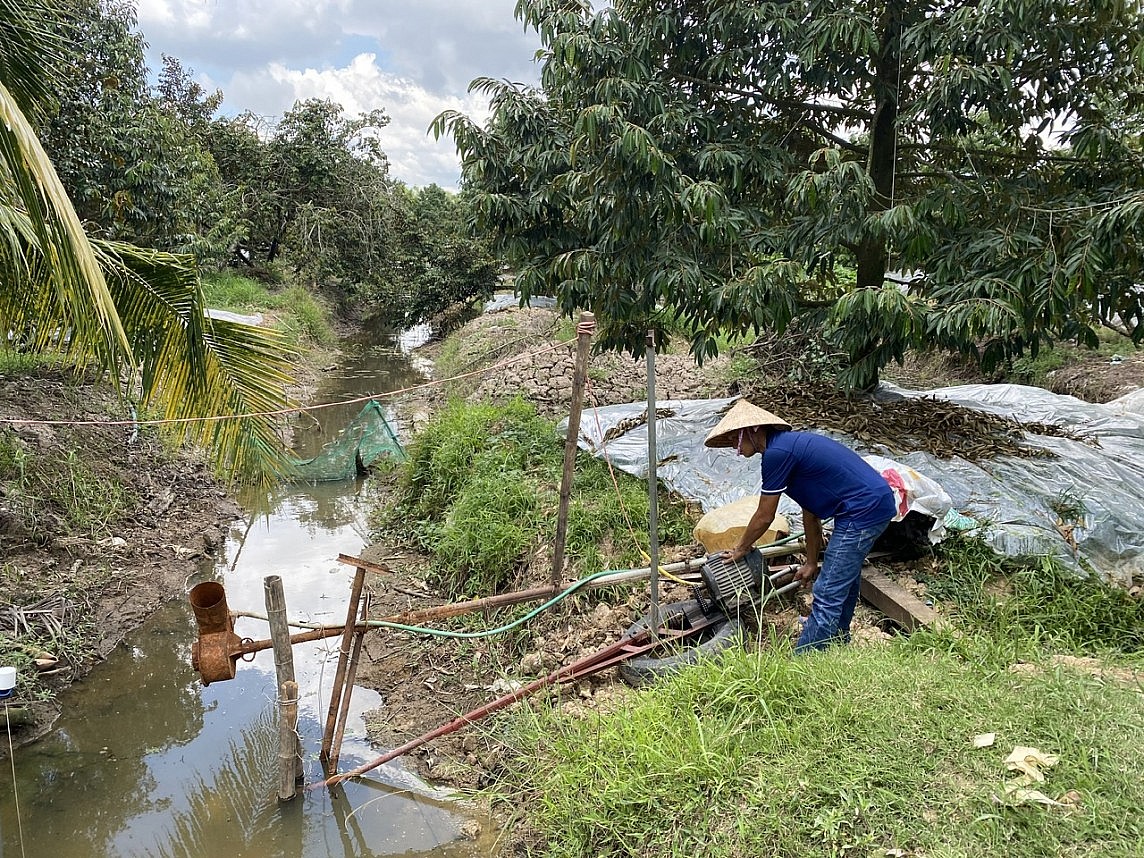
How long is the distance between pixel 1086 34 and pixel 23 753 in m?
7.83

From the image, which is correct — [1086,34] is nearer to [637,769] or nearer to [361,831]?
[637,769]

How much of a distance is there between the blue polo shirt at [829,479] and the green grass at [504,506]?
148 centimetres

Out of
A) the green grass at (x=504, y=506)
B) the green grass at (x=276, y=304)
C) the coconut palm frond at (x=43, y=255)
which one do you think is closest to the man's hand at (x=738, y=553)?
the green grass at (x=504, y=506)

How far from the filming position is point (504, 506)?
5980 millimetres

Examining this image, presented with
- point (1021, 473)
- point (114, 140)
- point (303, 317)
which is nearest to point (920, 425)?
point (1021, 473)

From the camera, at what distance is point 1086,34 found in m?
4.57

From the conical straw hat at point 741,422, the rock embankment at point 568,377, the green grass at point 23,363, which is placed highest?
the green grass at point 23,363

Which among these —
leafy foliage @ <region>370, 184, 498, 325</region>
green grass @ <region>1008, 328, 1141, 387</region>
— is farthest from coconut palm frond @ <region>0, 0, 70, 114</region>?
leafy foliage @ <region>370, 184, 498, 325</region>

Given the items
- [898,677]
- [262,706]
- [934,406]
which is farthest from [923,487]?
[262,706]

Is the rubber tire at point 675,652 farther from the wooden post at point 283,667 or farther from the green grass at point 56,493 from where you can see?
the green grass at point 56,493

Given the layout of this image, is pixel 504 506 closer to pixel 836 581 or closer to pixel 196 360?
pixel 196 360

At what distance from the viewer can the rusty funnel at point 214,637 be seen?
3480mm

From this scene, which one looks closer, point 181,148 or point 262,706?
point 262,706

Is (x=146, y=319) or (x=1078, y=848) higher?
(x=146, y=319)
